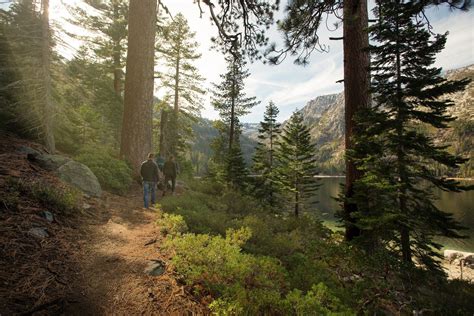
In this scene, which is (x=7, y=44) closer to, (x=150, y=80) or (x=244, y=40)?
(x=150, y=80)

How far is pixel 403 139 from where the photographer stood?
6.70m

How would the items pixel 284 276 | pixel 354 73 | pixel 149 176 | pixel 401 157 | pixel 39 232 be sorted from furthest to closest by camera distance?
1. pixel 149 176
2. pixel 401 157
3. pixel 354 73
4. pixel 284 276
5. pixel 39 232

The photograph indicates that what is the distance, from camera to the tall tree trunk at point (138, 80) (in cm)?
998

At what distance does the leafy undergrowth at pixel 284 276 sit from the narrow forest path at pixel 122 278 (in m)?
0.25

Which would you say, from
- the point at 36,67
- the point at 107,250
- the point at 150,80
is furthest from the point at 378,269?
the point at 36,67

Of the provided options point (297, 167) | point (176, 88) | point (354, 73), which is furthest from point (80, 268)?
point (176, 88)

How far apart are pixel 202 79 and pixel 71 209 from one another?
839 inches

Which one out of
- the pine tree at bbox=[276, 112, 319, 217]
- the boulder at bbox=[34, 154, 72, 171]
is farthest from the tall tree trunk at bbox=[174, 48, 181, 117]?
the boulder at bbox=[34, 154, 72, 171]

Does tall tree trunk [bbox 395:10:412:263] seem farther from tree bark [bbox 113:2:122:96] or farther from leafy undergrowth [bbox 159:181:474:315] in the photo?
tree bark [bbox 113:2:122:96]

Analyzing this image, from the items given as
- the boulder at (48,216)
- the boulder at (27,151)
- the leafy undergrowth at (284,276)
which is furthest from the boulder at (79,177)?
the boulder at (48,216)

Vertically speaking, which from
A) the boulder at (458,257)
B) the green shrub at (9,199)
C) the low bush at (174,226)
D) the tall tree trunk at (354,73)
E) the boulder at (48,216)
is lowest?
the boulder at (458,257)

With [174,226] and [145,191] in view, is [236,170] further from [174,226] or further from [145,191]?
[174,226]

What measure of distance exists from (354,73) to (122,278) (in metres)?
6.75

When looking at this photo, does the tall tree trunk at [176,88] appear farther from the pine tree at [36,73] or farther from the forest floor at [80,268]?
the forest floor at [80,268]
